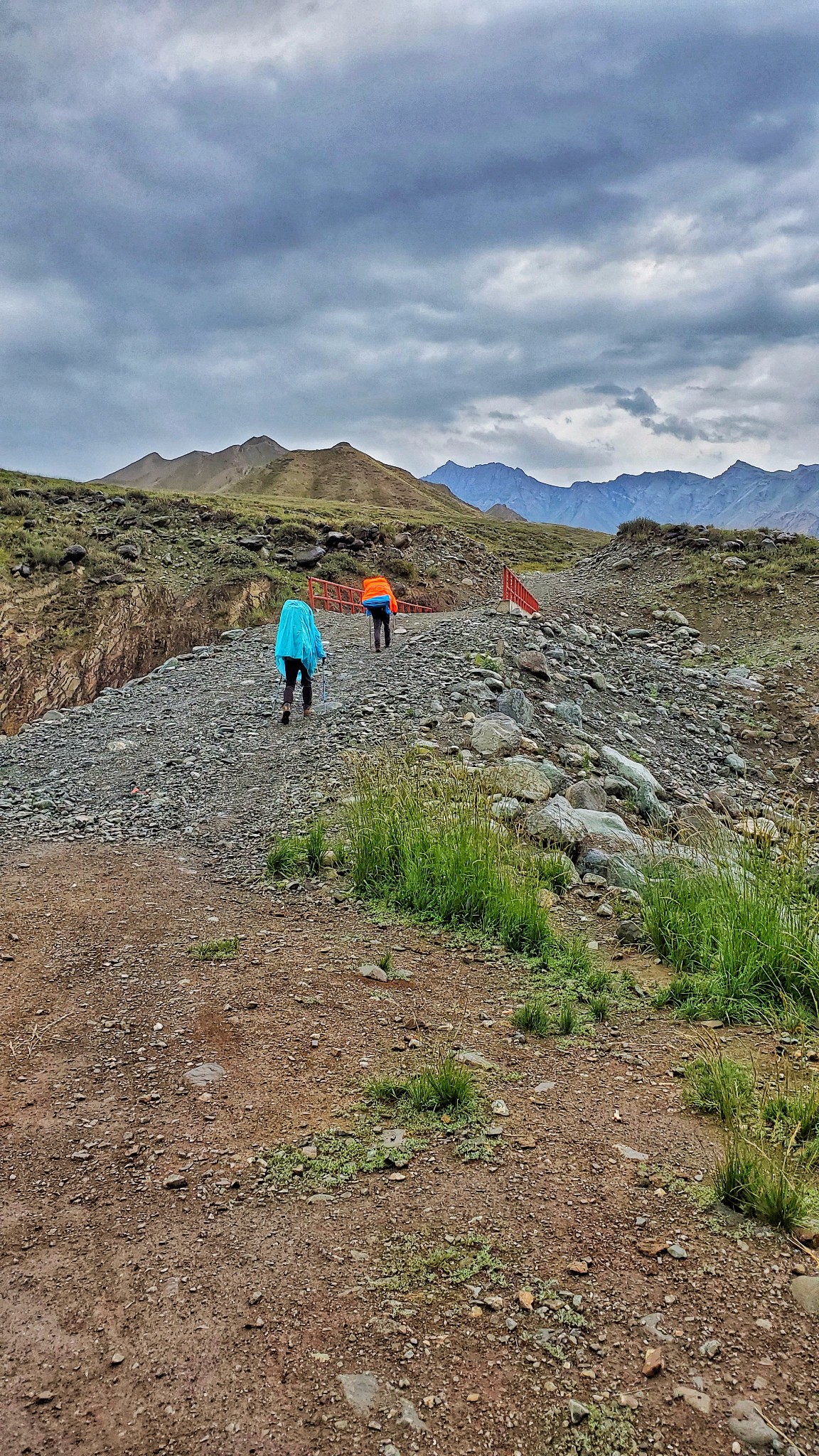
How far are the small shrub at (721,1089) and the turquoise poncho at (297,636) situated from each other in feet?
29.3

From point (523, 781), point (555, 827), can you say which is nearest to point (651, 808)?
point (523, 781)

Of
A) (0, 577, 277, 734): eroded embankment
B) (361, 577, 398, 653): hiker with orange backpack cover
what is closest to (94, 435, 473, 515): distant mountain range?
(0, 577, 277, 734): eroded embankment

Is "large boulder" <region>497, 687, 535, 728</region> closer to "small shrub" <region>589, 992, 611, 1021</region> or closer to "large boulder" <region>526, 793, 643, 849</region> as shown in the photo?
"large boulder" <region>526, 793, 643, 849</region>

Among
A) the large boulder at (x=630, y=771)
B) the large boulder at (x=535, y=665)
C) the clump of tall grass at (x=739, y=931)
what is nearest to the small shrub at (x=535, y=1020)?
the clump of tall grass at (x=739, y=931)

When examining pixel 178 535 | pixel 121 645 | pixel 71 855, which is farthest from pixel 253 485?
pixel 71 855

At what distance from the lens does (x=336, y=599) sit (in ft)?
94.0

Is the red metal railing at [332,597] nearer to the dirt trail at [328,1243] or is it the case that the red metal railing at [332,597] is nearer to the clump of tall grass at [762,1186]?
the dirt trail at [328,1243]

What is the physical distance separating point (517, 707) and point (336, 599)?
1812 centimetres

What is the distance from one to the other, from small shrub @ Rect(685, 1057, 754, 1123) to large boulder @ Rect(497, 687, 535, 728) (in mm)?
7485

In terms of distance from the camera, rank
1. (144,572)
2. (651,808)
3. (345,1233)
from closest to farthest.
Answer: (345,1233)
(651,808)
(144,572)

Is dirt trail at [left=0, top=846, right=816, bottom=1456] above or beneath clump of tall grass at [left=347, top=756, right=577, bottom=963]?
beneath

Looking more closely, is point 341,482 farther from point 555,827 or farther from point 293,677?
point 555,827

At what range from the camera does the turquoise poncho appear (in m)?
11.8

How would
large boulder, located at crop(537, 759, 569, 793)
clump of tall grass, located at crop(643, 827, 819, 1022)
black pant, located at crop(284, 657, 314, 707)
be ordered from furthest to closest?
black pant, located at crop(284, 657, 314, 707) < large boulder, located at crop(537, 759, 569, 793) < clump of tall grass, located at crop(643, 827, 819, 1022)
